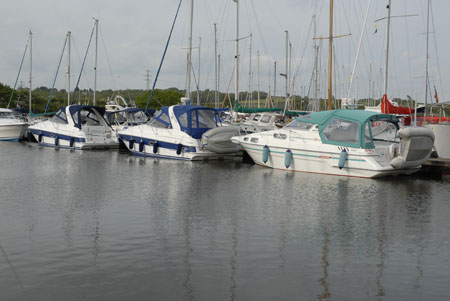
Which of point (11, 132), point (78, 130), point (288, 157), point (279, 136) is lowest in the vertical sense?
point (288, 157)

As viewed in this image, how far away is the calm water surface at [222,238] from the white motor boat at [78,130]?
37.7 feet

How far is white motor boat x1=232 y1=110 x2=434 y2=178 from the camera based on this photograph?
18641 mm

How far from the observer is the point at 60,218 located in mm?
11812

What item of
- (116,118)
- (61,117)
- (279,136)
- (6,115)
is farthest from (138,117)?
(279,136)

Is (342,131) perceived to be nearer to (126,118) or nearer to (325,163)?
(325,163)

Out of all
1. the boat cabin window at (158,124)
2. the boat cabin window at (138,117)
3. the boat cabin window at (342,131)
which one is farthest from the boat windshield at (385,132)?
the boat cabin window at (138,117)

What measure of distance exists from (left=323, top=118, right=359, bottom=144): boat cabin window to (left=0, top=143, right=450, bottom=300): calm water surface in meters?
1.81

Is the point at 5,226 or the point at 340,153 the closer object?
the point at 5,226

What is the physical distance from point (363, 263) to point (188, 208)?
18.9 feet

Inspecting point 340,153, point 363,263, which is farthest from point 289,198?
point 363,263

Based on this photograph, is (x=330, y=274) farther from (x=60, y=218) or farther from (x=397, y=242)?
(x=60, y=218)

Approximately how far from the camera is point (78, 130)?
3045cm

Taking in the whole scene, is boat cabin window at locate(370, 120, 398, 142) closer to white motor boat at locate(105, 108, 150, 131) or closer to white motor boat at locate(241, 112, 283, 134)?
white motor boat at locate(241, 112, 283, 134)

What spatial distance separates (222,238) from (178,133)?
1533 centimetres
